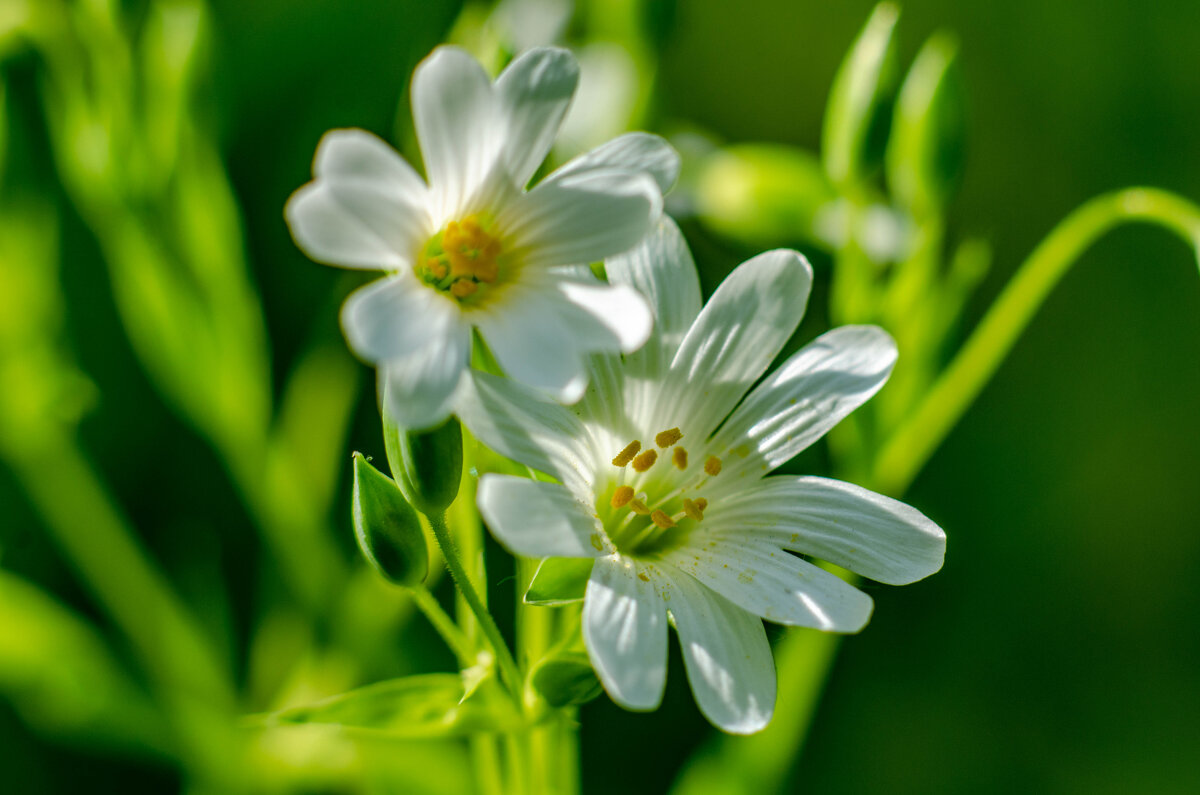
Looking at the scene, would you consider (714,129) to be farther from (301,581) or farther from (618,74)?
(301,581)

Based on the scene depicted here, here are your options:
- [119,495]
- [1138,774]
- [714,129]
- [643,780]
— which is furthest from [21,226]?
[1138,774]

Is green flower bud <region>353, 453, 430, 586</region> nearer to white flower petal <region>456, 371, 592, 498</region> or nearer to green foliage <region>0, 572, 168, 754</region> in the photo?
white flower petal <region>456, 371, 592, 498</region>

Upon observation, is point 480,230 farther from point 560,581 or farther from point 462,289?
point 560,581

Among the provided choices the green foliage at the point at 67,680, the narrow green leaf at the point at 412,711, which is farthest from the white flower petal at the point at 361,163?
the green foliage at the point at 67,680

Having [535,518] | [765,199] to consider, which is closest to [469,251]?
[535,518]

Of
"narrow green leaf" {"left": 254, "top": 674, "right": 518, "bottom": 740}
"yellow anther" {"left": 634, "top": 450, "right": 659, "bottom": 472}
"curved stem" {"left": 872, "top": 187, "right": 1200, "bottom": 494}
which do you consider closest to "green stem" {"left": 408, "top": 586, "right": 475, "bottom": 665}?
"narrow green leaf" {"left": 254, "top": 674, "right": 518, "bottom": 740}

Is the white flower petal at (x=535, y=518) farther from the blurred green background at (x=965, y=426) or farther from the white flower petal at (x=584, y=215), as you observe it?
the blurred green background at (x=965, y=426)

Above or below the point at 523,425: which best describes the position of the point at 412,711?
below
